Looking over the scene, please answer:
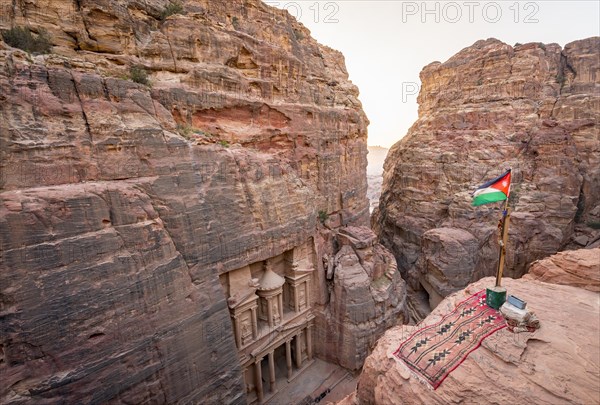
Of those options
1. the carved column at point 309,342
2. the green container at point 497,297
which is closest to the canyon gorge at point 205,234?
the carved column at point 309,342

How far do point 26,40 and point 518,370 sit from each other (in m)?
15.2

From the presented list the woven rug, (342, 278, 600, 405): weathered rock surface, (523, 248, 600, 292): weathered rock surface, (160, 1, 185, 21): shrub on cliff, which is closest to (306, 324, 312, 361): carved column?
(342, 278, 600, 405): weathered rock surface

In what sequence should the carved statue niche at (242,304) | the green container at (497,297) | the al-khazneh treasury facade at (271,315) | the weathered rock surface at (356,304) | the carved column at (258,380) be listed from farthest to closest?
the weathered rock surface at (356,304) → the carved column at (258,380) → the al-khazneh treasury facade at (271,315) → the carved statue niche at (242,304) → the green container at (497,297)

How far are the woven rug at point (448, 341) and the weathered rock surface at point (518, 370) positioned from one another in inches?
6.0

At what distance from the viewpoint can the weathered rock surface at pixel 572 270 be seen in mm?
8258

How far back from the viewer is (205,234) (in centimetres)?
984

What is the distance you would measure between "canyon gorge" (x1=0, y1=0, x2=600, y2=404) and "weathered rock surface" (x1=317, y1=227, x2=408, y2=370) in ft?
0.35

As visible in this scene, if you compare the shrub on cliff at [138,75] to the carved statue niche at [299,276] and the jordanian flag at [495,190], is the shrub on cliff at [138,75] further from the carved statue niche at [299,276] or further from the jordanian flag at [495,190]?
the jordanian flag at [495,190]

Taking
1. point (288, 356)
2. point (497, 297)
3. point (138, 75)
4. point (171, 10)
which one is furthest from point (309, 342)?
point (171, 10)

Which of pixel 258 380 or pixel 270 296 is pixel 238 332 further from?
pixel 258 380

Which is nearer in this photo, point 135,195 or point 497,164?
point 135,195

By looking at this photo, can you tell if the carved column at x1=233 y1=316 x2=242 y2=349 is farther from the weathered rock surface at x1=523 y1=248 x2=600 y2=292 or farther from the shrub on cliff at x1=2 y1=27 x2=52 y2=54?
the shrub on cliff at x1=2 y1=27 x2=52 y2=54

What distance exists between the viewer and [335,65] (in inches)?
838

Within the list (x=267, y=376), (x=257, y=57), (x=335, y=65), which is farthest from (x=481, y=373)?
(x=335, y=65)
